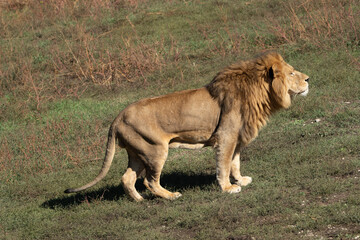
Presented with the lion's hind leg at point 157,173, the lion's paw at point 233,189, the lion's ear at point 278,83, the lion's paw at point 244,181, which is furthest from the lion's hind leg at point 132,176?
the lion's ear at point 278,83

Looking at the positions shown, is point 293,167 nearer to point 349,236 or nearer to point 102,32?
point 349,236

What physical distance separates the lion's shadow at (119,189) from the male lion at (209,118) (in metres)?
0.44

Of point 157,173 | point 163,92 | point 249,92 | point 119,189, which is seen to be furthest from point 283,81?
point 163,92

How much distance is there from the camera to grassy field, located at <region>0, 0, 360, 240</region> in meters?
5.73

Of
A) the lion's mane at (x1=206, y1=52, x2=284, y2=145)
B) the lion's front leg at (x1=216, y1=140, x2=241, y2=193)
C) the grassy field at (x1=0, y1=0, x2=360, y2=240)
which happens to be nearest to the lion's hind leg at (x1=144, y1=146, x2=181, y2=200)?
the grassy field at (x1=0, y1=0, x2=360, y2=240)

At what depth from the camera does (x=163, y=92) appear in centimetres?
1080

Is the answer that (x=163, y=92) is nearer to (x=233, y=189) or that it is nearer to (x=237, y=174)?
(x=237, y=174)

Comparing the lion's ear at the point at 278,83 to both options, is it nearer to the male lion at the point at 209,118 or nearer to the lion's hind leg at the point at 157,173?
the male lion at the point at 209,118

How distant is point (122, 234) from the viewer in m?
5.65

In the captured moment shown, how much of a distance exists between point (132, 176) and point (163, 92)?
4.52 metres

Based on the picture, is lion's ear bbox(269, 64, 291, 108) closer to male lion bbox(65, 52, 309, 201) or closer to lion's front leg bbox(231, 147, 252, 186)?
male lion bbox(65, 52, 309, 201)

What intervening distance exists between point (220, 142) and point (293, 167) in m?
1.06

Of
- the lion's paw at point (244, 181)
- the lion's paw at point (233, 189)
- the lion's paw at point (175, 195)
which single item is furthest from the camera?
the lion's paw at point (244, 181)

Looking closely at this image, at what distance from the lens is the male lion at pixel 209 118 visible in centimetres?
619
